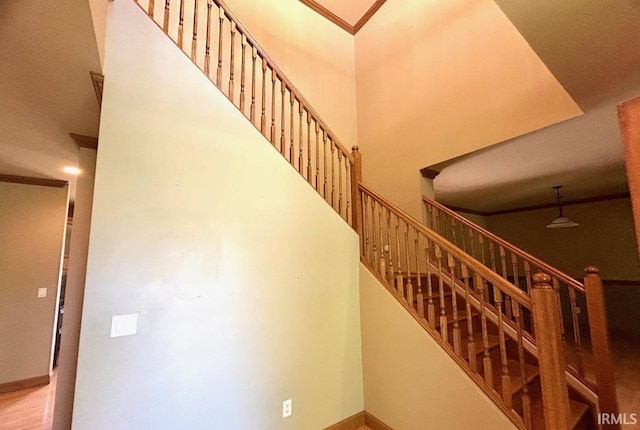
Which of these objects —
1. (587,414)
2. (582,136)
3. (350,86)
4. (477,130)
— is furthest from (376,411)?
(350,86)

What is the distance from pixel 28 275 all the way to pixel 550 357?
546cm

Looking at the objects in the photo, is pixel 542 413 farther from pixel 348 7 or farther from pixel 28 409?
pixel 348 7

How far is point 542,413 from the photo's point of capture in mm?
1905

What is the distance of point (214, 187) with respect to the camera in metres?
2.03

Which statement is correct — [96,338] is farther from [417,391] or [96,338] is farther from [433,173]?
[433,173]

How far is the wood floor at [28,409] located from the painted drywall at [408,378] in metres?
3.16

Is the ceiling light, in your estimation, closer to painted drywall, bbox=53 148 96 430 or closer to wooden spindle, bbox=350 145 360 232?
painted drywall, bbox=53 148 96 430

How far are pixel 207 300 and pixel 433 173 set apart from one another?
2901 millimetres

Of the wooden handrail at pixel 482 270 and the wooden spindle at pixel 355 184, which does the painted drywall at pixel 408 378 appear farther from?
the wooden handrail at pixel 482 270

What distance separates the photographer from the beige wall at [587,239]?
510 cm

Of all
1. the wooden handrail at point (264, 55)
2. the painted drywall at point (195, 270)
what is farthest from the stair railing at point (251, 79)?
the painted drywall at point (195, 270)

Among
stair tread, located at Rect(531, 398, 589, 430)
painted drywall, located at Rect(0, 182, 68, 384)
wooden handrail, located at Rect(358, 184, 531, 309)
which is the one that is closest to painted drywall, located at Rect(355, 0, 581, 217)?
wooden handrail, located at Rect(358, 184, 531, 309)

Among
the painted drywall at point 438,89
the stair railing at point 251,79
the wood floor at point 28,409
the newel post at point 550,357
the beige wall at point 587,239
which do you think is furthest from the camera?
the beige wall at point 587,239

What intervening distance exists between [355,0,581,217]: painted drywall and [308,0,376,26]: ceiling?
0.77ft
